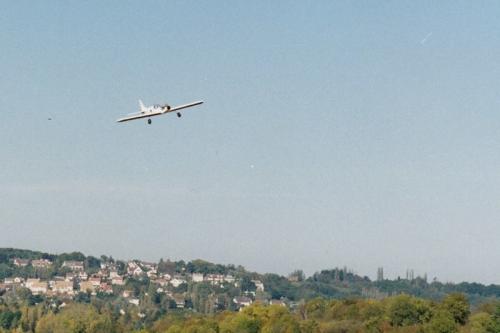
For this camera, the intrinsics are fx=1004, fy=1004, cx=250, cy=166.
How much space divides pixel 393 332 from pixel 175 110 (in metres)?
127

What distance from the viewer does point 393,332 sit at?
198625 millimetres

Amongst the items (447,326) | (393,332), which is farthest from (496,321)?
(393,332)

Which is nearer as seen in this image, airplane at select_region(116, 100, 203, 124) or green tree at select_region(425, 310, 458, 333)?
airplane at select_region(116, 100, 203, 124)

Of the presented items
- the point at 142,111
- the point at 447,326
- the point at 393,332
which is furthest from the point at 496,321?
the point at 142,111

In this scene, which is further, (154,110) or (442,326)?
(442,326)

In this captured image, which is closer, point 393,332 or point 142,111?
point 142,111

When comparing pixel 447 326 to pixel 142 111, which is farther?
pixel 447 326

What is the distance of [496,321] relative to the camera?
183125 mm

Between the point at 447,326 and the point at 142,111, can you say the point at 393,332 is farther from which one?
the point at 142,111

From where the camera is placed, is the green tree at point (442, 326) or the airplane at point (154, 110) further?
the green tree at point (442, 326)

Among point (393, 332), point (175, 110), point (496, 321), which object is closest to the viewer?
point (175, 110)

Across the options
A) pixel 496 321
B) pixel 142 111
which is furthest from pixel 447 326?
pixel 142 111

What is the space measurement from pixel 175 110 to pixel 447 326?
117m

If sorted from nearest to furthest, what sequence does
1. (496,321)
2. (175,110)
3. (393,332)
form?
(175,110), (496,321), (393,332)
